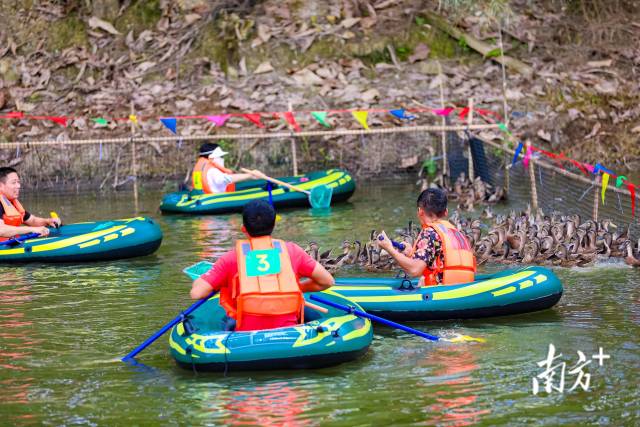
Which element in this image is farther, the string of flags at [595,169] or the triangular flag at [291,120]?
the triangular flag at [291,120]

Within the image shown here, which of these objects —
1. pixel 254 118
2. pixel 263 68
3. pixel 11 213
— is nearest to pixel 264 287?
pixel 11 213

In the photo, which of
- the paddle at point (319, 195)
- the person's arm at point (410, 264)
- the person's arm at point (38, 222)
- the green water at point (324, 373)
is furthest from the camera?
the paddle at point (319, 195)

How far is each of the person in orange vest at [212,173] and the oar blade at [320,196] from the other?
1.05m

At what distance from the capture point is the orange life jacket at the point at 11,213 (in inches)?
516

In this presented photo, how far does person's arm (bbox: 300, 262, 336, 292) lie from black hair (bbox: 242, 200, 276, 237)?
470 mm

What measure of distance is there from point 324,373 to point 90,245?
597 cm

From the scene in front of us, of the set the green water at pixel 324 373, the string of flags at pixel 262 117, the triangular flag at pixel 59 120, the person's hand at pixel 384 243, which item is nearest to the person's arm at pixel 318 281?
the green water at pixel 324 373

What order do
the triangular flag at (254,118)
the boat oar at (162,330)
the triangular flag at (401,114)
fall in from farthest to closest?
the triangular flag at (254,118)
the triangular flag at (401,114)
the boat oar at (162,330)

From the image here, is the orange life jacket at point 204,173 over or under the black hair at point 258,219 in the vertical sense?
under

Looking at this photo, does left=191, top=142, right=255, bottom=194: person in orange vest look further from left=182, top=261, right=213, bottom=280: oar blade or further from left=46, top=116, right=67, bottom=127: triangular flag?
left=182, top=261, right=213, bottom=280: oar blade

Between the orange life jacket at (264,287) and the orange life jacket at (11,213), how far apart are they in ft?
19.3

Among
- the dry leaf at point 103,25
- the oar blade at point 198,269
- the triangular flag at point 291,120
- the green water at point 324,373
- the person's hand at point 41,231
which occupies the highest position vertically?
the dry leaf at point 103,25

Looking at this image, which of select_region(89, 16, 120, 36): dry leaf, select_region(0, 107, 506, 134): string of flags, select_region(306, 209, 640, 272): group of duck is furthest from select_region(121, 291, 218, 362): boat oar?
select_region(89, 16, 120, 36): dry leaf

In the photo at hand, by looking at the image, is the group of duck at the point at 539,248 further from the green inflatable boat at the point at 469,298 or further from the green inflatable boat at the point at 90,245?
the green inflatable boat at the point at 90,245
